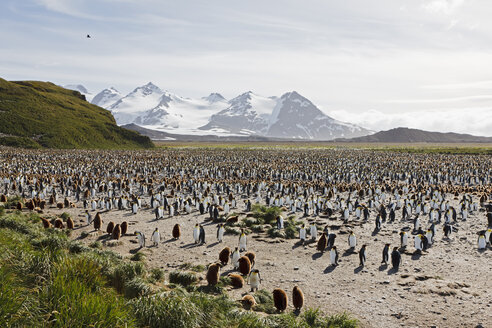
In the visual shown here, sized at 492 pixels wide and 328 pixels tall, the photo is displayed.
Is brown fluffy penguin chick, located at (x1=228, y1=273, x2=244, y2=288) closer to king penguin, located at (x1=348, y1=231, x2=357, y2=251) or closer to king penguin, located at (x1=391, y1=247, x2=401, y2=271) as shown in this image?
king penguin, located at (x1=391, y1=247, x2=401, y2=271)

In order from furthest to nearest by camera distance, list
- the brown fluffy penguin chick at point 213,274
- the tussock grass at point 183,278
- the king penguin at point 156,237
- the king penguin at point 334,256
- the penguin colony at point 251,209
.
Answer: the king penguin at point 156,237, the penguin colony at point 251,209, the king penguin at point 334,256, the tussock grass at point 183,278, the brown fluffy penguin chick at point 213,274

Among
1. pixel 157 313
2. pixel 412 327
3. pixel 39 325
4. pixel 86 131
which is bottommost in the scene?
pixel 412 327

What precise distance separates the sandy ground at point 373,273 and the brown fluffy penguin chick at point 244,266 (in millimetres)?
537

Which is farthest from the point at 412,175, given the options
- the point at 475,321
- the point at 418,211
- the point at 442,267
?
the point at 475,321

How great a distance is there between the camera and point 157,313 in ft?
18.4

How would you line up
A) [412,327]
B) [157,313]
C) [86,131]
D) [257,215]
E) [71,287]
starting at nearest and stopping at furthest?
[71,287] < [157,313] < [412,327] < [257,215] < [86,131]

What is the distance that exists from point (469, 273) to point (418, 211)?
328 inches

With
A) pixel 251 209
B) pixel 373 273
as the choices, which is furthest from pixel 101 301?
pixel 251 209

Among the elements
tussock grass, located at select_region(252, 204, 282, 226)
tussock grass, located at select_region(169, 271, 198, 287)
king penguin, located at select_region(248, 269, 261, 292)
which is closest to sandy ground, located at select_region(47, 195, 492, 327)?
king penguin, located at select_region(248, 269, 261, 292)

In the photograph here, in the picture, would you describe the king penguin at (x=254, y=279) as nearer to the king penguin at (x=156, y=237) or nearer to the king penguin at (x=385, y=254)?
the king penguin at (x=385, y=254)

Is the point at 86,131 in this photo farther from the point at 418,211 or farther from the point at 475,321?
the point at 475,321

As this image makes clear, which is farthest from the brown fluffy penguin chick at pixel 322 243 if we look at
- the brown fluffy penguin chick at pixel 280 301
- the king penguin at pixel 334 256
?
the brown fluffy penguin chick at pixel 280 301

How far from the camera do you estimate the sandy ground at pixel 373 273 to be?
8086 millimetres

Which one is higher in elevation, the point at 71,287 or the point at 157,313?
the point at 71,287
